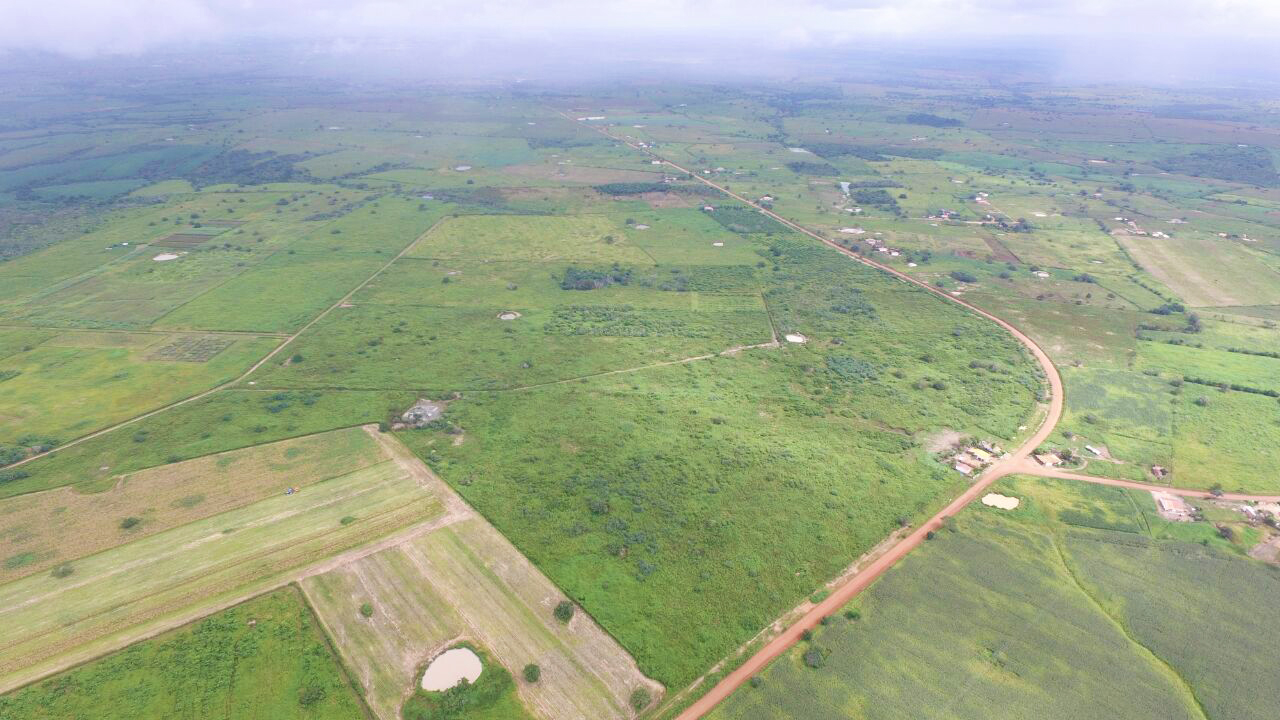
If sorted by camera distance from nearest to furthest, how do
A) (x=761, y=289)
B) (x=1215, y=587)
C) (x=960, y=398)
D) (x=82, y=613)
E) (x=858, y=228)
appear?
1. (x=82, y=613)
2. (x=1215, y=587)
3. (x=960, y=398)
4. (x=761, y=289)
5. (x=858, y=228)

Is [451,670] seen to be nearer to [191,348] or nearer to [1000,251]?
[191,348]

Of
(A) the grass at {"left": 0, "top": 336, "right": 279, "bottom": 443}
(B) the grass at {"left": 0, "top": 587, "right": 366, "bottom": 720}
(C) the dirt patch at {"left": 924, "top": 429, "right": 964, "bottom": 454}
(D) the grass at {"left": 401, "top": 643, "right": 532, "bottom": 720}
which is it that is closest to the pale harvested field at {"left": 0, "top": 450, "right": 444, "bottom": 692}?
(B) the grass at {"left": 0, "top": 587, "right": 366, "bottom": 720}

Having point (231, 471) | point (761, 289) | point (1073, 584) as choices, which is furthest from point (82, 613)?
point (761, 289)

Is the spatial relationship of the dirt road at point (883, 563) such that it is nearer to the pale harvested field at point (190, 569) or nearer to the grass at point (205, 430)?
the pale harvested field at point (190, 569)

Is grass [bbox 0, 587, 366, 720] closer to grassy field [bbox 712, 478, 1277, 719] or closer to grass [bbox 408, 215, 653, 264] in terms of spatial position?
grassy field [bbox 712, 478, 1277, 719]

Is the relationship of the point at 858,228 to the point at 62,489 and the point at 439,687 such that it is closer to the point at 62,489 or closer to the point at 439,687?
the point at 439,687

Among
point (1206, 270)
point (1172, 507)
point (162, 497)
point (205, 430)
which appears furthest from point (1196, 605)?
point (1206, 270)
